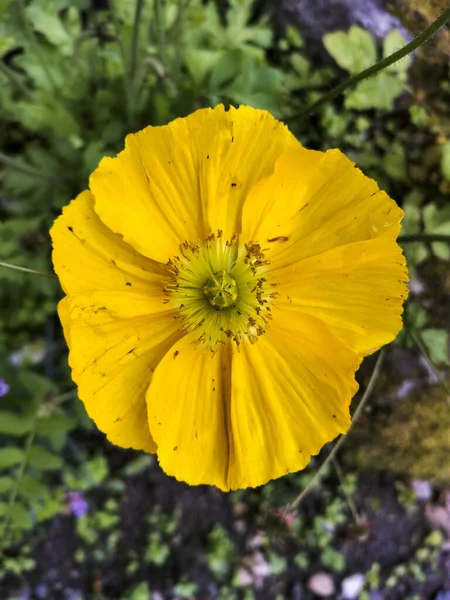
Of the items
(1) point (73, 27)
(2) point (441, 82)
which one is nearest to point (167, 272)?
(1) point (73, 27)

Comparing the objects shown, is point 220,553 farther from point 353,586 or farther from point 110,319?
point 110,319

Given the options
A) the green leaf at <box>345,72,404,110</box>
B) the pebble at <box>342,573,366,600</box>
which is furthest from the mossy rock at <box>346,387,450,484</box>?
the green leaf at <box>345,72,404,110</box>

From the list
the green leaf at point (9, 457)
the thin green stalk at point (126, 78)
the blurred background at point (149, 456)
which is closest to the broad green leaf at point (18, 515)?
the blurred background at point (149, 456)

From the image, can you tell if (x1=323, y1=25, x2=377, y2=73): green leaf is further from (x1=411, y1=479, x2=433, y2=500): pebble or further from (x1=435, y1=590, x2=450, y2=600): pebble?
(x1=435, y1=590, x2=450, y2=600): pebble

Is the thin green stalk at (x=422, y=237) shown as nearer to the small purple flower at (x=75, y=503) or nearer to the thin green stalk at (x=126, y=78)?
the thin green stalk at (x=126, y=78)

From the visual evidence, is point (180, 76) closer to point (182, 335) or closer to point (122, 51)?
point (122, 51)

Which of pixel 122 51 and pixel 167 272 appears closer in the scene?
pixel 167 272
